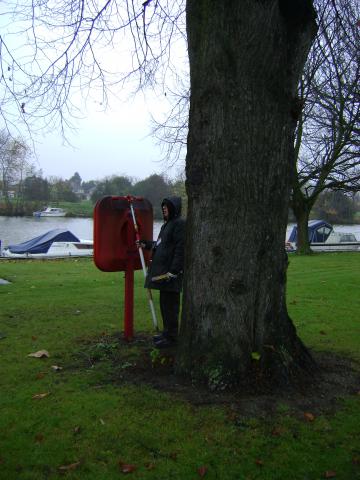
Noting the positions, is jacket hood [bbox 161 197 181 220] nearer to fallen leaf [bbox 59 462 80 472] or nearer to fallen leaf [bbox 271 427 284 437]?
fallen leaf [bbox 271 427 284 437]

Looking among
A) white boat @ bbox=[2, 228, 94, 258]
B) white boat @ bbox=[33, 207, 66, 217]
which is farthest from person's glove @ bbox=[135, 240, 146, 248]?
white boat @ bbox=[33, 207, 66, 217]

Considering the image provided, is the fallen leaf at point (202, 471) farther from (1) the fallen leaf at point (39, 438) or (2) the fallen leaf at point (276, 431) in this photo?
(1) the fallen leaf at point (39, 438)

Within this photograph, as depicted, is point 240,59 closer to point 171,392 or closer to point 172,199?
point 172,199

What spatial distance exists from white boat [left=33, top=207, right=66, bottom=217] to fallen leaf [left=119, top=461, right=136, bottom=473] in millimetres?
60054

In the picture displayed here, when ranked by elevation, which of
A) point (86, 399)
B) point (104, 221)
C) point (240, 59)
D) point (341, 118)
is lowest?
point (86, 399)

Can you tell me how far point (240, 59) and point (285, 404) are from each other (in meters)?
2.98

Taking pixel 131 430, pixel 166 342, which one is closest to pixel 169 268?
pixel 166 342

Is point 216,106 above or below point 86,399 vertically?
above

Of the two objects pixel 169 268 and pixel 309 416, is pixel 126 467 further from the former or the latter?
pixel 169 268

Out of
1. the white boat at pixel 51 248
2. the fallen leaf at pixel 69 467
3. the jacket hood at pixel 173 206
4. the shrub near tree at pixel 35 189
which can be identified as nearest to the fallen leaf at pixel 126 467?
the fallen leaf at pixel 69 467

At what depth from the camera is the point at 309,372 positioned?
4.91m

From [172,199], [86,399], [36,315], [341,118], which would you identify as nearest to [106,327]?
[36,315]

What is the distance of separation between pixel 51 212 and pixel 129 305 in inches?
2342

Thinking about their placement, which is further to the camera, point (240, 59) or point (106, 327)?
point (106, 327)
